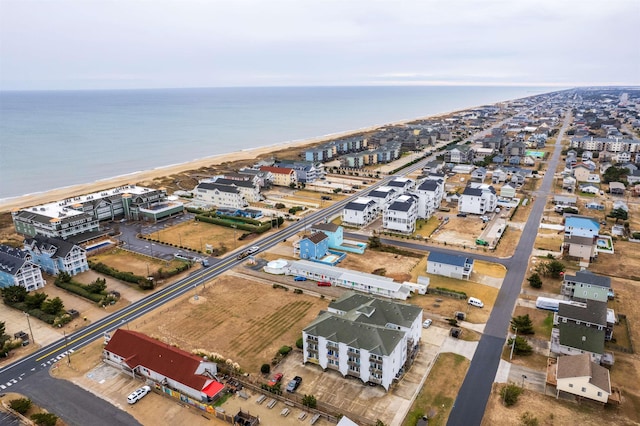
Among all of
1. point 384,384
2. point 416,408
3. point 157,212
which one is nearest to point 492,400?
point 416,408

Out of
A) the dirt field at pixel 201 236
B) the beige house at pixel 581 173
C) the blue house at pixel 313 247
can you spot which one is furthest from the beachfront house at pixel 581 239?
the dirt field at pixel 201 236

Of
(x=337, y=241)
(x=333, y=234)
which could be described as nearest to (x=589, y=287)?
(x=337, y=241)

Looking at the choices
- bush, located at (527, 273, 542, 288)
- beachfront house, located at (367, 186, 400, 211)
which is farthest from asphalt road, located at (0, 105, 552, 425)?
beachfront house, located at (367, 186, 400, 211)

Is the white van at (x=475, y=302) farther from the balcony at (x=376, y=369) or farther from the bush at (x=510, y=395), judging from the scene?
the balcony at (x=376, y=369)

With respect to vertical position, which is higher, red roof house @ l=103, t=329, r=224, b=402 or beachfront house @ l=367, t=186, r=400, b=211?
beachfront house @ l=367, t=186, r=400, b=211

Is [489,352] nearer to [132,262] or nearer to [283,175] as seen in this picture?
[132,262]

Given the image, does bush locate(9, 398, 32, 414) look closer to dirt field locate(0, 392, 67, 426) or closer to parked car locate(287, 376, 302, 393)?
dirt field locate(0, 392, 67, 426)
